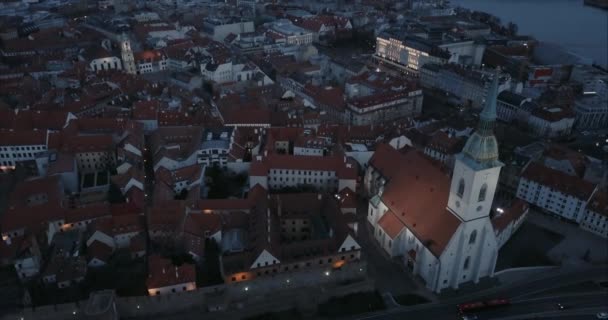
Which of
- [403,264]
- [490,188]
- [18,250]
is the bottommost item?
[403,264]

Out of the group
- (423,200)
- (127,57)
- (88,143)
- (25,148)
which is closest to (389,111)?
(423,200)

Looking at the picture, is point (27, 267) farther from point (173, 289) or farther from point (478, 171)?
point (478, 171)

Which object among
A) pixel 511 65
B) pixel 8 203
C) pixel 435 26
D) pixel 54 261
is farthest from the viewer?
pixel 435 26

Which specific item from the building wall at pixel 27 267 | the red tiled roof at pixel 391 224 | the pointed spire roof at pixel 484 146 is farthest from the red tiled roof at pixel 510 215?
the building wall at pixel 27 267

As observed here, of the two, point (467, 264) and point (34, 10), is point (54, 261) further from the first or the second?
point (34, 10)

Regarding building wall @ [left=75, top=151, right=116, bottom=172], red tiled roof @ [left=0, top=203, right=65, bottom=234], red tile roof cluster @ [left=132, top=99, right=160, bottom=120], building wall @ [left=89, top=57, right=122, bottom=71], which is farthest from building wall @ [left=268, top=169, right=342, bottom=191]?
building wall @ [left=89, top=57, right=122, bottom=71]

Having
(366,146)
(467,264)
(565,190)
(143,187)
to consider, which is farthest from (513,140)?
(143,187)
